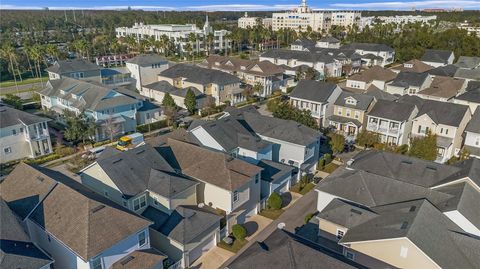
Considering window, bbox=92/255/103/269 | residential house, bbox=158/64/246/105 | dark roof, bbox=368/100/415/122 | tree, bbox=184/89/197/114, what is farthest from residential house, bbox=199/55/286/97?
window, bbox=92/255/103/269

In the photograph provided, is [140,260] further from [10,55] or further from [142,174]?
[10,55]

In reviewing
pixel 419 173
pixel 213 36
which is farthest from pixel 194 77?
pixel 213 36

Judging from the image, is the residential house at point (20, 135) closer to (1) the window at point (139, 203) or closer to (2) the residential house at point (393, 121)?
(1) the window at point (139, 203)

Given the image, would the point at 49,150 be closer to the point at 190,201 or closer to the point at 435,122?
the point at 190,201

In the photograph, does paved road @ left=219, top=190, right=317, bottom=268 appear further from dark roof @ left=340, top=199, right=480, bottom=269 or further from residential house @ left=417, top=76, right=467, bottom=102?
residential house @ left=417, top=76, right=467, bottom=102

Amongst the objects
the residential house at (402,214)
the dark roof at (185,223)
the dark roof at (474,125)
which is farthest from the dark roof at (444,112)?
the dark roof at (185,223)

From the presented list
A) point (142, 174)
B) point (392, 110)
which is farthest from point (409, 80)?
point (142, 174)
